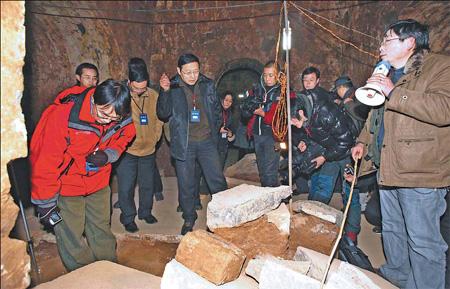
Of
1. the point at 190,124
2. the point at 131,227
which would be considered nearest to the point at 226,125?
the point at 190,124

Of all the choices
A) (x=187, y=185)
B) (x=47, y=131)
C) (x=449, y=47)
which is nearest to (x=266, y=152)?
(x=187, y=185)

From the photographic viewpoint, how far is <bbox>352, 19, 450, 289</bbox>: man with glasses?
2.36 metres

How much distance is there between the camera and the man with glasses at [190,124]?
4055 millimetres

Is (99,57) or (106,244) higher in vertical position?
(99,57)

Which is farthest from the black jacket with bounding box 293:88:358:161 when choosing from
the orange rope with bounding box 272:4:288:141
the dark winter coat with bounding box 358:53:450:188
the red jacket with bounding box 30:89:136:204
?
the red jacket with bounding box 30:89:136:204

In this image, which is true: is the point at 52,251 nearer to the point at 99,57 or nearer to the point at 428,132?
the point at 99,57

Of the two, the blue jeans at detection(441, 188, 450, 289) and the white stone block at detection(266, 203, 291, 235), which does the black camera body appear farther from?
the blue jeans at detection(441, 188, 450, 289)

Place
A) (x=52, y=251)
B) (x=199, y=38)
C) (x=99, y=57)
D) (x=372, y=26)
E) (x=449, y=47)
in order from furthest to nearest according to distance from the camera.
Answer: (x=199, y=38)
(x=372, y=26)
(x=99, y=57)
(x=449, y=47)
(x=52, y=251)

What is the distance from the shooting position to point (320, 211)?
3.79 m

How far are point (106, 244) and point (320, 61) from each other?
5441 mm

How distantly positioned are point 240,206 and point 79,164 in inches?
56.6

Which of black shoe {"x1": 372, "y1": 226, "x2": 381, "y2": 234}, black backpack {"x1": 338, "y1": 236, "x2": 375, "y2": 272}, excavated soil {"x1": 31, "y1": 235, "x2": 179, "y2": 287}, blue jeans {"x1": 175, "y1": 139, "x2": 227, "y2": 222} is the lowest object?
excavated soil {"x1": 31, "y1": 235, "x2": 179, "y2": 287}

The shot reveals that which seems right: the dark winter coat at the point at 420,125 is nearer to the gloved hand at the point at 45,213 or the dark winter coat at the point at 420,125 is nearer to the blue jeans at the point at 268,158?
the blue jeans at the point at 268,158

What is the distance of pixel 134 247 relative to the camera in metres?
4.20
